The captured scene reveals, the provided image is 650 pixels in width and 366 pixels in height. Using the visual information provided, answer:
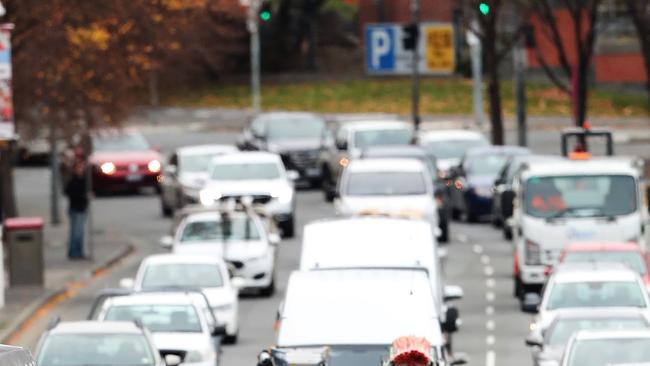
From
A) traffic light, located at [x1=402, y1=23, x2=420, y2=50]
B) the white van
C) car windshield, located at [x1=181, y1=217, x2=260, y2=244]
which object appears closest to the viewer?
the white van

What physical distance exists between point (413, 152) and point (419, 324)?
23.5m

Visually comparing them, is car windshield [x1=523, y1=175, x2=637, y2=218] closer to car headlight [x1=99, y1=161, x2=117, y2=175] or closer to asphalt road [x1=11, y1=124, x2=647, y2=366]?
asphalt road [x1=11, y1=124, x2=647, y2=366]

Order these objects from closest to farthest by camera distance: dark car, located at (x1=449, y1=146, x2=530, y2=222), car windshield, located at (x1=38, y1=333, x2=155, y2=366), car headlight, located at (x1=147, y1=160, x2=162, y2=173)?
1. car windshield, located at (x1=38, y1=333, x2=155, y2=366)
2. dark car, located at (x1=449, y1=146, x2=530, y2=222)
3. car headlight, located at (x1=147, y1=160, x2=162, y2=173)

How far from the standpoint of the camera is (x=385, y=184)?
119 ft

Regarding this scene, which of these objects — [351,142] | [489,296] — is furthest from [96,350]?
[351,142]

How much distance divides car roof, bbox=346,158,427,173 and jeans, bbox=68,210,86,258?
538 centimetres

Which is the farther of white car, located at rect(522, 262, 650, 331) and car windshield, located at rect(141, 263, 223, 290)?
car windshield, located at rect(141, 263, 223, 290)

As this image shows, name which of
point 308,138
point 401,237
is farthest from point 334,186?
point 401,237

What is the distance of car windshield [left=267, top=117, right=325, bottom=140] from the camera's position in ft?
168

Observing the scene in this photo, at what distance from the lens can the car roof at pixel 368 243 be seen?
23844mm

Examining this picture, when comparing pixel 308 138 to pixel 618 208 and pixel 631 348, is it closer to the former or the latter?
pixel 618 208

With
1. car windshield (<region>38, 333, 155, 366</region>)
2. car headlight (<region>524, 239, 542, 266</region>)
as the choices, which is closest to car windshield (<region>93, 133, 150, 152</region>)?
car headlight (<region>524, 239, 542, 266</region>)

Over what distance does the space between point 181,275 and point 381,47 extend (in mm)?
39960

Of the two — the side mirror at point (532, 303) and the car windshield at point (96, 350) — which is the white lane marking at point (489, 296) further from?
the car windshield at point (96, 350)
